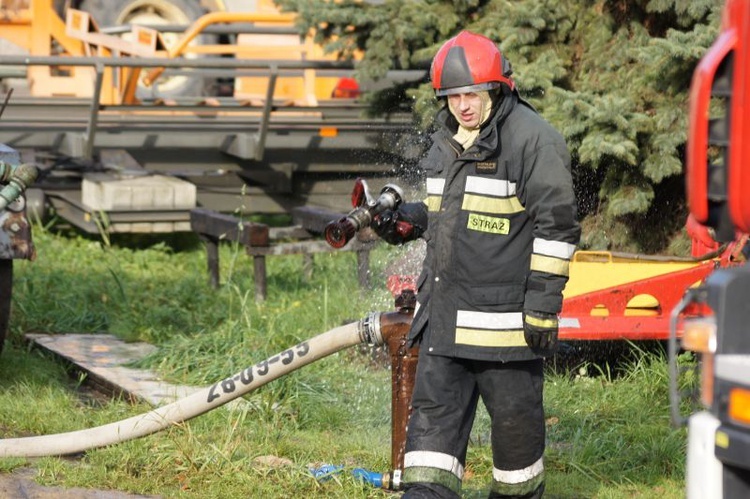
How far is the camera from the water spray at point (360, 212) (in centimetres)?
450

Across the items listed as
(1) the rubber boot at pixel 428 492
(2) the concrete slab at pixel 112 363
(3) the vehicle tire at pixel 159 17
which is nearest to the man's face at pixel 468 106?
(1) the rubber boot at pixel 428 492

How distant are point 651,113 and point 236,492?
11.4 feet

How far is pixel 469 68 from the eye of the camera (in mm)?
4297

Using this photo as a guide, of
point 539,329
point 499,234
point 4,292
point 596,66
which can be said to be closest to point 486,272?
point 499,234

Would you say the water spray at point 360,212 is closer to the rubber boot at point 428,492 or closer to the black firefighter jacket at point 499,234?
the black firefighter jacket at point 499,234

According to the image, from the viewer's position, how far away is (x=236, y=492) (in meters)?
4.83

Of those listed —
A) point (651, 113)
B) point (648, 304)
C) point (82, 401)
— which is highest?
point (651, 113)

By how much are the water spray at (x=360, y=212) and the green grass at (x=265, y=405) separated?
0.94 meters

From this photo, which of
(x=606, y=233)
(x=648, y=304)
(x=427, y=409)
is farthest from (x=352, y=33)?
(x=427, y=409)

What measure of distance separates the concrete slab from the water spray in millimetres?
1577

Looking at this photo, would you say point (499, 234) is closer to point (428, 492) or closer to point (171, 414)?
point (428, 492)

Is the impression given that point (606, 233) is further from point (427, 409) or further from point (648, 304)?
point (427, 409)

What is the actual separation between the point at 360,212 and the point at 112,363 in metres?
2.58

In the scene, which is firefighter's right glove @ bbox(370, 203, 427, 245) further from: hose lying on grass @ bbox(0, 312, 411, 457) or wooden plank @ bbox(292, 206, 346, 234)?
wooden plank @ bbox(292, 206, 346, 234)
